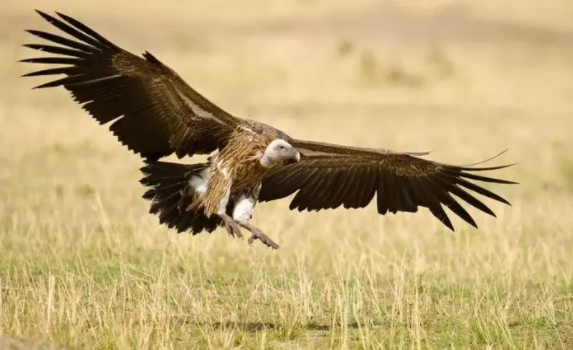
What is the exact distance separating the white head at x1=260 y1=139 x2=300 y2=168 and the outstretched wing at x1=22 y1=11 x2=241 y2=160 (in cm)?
40

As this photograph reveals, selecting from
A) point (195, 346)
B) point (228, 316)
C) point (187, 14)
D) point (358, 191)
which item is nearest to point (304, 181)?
point (358, 191)

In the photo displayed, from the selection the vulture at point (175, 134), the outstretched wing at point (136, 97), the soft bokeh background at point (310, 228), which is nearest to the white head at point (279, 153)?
the vulture at point (175, 134)

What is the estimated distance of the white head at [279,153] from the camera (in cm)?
808

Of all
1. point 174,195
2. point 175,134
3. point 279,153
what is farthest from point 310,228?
point 279,153

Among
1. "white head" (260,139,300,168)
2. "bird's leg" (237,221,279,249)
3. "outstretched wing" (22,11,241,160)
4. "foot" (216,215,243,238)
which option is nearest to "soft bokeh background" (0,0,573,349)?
"bird's leg" (237,221,279,249)

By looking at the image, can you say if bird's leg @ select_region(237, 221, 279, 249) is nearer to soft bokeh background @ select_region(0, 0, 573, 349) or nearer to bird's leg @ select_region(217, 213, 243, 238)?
bird's leg @ select_region(217, 213, 243, 238)

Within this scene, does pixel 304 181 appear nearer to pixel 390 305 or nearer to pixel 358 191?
pixel 358 191

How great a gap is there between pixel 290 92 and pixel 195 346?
21034 mm

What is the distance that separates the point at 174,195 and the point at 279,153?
0.85 meters

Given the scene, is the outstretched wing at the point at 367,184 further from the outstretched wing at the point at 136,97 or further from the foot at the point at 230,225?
the foot at the point at 230,225

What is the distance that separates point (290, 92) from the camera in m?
27.9

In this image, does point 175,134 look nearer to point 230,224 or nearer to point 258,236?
point 230,224

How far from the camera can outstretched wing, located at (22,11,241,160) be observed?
8.09 m

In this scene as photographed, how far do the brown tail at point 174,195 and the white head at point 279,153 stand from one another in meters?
0.52
